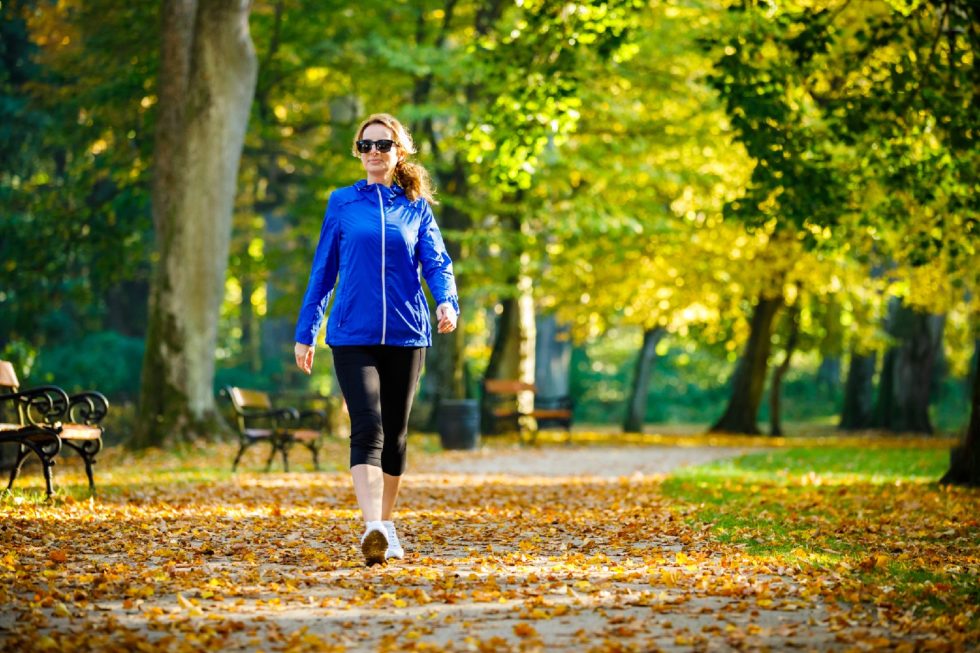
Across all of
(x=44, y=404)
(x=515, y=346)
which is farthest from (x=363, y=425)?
(x=515, y=346)

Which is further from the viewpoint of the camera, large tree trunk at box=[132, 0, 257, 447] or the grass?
large tree trunk at box=[132, 0, 257, 447]

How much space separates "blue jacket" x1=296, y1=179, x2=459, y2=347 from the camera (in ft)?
22.0

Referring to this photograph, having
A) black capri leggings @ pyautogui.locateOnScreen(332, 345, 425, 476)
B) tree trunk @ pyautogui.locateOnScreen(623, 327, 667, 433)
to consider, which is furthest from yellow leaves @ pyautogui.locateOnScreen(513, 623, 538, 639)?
tree trunk @ pyautogui.locateOnScreen(623, 327, 667, 433)

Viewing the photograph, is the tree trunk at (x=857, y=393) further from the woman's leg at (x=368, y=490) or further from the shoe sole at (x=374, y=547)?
the woman's leg at (x=368, y=490)

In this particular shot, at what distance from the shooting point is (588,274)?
27172 millimetres

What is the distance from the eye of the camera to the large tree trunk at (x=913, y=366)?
31391mm

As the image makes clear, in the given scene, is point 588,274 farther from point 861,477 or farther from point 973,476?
point 973,476

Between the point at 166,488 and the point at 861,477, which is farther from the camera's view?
the point at 861,477

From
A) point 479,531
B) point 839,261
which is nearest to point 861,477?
point 479,531

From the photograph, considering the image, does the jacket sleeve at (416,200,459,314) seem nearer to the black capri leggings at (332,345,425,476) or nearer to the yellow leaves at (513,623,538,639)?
the black capri leggings at (332,345,425,476)

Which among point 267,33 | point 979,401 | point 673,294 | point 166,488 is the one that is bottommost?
point 166,488

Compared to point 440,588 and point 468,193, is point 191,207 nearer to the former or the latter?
point 468,193

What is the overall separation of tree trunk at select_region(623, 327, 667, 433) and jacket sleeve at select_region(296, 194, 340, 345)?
23.5 metres

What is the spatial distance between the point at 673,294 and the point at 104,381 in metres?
11.7
